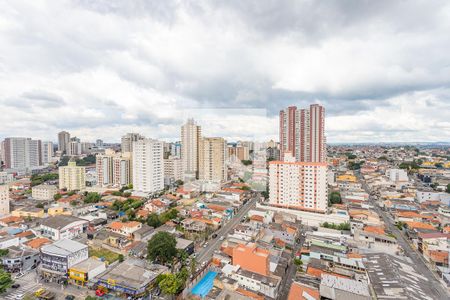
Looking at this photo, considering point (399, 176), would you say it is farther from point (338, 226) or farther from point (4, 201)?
point (4, 201)

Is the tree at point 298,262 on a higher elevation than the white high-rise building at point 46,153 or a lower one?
lower

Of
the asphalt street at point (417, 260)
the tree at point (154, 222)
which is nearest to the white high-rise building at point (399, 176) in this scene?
the asphalt street at point (417, 260)

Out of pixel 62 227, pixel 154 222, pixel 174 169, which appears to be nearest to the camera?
pixel 62 227

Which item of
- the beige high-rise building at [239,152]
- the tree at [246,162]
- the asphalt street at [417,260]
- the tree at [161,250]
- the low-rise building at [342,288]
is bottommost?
the asphalt street at [417,260]

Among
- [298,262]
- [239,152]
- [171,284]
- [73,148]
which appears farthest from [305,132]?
[73,148]

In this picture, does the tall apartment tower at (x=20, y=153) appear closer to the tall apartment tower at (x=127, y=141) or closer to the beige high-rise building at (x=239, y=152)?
the tall apartment tower at (x=127, y=141)
